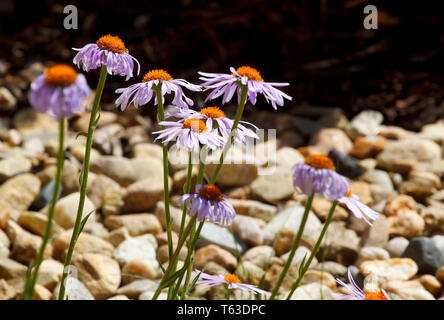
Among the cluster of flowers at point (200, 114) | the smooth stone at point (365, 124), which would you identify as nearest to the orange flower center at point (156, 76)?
the cluster of flowers at point (200, 114)

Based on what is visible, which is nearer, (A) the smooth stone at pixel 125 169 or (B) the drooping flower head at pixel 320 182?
(B) the drooping flower head at pixel 320 182

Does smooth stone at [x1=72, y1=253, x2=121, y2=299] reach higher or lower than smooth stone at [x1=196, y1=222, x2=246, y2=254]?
lower

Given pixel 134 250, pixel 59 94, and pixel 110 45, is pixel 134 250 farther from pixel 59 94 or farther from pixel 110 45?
pixel 59 94

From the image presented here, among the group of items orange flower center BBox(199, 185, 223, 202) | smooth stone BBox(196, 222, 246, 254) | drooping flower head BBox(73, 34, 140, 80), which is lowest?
orange flower center BBox(199, 185, 223, 202)

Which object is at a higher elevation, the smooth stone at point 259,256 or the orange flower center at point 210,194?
the smooth stone at point 259,256

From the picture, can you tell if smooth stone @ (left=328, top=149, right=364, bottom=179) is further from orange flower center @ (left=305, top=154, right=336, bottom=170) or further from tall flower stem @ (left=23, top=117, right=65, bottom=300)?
tall flower stem @ (left=23, top=117, right=65, bottom=300)

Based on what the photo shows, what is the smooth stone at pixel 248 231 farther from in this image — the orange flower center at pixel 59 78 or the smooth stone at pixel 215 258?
the orange flower center at pixel 59 78

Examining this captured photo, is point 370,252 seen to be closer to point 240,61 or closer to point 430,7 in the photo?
point 240,61

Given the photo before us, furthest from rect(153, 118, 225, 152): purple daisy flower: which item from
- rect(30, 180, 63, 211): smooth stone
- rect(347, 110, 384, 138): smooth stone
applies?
rect(347, 110, 384, 138): smooth stone
